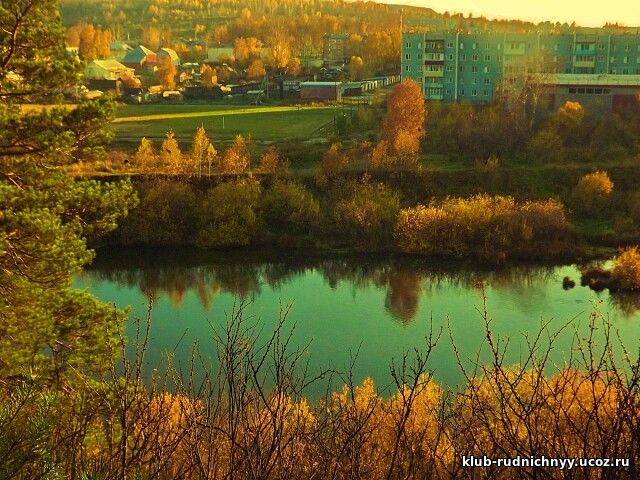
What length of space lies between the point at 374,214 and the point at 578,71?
682 cm

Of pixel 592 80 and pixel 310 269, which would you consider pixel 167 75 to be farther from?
pixel 310 269

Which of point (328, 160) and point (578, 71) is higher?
point (578, 71)

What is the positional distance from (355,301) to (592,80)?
7.02m

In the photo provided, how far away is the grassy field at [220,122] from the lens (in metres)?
11.9

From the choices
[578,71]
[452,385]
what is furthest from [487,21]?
[452,385]

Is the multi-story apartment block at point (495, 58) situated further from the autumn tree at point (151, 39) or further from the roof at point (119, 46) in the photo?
the autumn tree at point (151, 39)

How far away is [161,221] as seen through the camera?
9023 mm

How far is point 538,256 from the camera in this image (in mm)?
8094

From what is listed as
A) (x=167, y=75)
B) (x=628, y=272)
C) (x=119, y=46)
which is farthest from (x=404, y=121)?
(x=119, y=46)

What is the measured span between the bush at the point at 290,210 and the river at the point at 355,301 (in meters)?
0.67

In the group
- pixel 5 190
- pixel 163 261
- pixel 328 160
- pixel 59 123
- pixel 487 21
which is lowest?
pixel 163 261

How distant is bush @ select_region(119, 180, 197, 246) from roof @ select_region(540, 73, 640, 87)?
5.62 metres

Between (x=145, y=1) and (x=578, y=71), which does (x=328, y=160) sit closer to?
(x=578, y=71)

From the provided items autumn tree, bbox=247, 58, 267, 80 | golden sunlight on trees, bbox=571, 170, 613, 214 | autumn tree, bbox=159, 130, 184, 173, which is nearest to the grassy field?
autumn tree, bbox=159, 130, 184, 173
